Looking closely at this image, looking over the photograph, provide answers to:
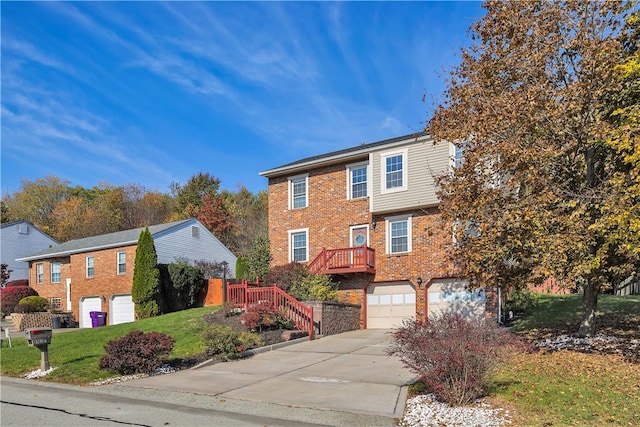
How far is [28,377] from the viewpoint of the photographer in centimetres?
1239

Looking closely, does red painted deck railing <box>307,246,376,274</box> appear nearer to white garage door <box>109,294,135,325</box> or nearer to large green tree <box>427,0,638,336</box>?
large green tree <box>427,0,638,336</box>

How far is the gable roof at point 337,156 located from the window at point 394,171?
51 centimetres

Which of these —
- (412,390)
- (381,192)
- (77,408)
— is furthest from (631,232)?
(381,192)

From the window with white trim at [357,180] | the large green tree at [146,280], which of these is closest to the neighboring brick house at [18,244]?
the large green tree at [146,280]

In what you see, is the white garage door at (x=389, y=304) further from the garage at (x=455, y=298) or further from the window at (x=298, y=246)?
the window at (x=298, y=246)

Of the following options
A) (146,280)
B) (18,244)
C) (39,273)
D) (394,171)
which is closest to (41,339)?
(146,280)

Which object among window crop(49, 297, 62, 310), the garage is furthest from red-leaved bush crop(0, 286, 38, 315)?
the garage

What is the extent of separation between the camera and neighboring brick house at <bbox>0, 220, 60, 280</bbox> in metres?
38.2

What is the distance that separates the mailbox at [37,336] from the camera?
40.8ft

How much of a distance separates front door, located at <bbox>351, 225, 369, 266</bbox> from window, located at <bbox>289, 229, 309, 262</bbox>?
247 cm

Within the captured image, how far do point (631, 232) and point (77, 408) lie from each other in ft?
33.6

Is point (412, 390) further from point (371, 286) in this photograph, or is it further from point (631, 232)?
point (371, 286)

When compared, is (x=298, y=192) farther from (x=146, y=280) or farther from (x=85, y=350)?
(x=85, y=350)

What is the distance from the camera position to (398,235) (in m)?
21.4
